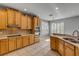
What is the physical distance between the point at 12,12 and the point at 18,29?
136cm

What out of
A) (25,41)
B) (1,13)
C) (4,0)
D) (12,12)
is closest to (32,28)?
(25,41)

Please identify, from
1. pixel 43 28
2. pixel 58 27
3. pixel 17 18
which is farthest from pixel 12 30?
pixel 58 27

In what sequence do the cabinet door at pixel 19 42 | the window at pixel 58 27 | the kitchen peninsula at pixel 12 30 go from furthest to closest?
1. the window at pixel 58 27
2. the cabinet door at pixel 19 42
3. the kitchen peninsula at pixel 12 30

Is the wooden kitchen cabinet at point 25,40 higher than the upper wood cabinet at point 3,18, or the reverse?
the upper wood cabinet at point 3,18

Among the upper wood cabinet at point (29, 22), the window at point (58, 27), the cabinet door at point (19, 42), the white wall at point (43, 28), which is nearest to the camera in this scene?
the cabinet door at point (19, 42)

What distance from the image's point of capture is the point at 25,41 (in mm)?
5953

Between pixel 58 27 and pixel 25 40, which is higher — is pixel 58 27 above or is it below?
above

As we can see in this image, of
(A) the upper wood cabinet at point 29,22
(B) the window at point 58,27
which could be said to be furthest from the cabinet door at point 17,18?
(B) the window at point 58,27

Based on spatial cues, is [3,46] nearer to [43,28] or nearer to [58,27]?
[43,28]

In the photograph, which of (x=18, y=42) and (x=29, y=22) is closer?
(x=18, y=42)

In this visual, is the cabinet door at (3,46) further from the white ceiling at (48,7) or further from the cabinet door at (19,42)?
the white ceiling at (48,7)

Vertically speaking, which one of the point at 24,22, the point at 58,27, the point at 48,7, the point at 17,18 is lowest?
the point at 58,27

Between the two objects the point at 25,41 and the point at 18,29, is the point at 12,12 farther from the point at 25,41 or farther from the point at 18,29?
the point at 25,41

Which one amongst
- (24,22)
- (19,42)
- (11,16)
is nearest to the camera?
(11,16)
